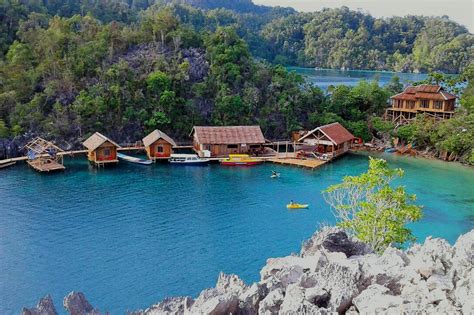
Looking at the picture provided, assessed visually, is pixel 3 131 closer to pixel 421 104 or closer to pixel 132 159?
pixel 132 159

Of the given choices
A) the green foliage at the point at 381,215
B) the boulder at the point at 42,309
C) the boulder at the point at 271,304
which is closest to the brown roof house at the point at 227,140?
the green foliage at the point at 381,215

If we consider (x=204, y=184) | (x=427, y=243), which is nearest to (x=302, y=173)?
(x=204, y=184)

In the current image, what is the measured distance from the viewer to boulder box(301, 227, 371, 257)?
14.3m

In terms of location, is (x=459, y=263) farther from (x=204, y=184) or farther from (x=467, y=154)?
(x=467, y=154)

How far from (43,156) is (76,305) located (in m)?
25.6

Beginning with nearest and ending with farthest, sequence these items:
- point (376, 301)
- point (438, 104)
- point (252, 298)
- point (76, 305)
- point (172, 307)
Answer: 1. point (376, 301)
2. point (252, 298)
3. point (172, 307)
4. point (76, 305)
5. point (438, 104)

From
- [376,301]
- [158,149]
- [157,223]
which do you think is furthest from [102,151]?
[376,301]

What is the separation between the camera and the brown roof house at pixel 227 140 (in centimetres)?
3869

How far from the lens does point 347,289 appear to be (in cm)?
1074

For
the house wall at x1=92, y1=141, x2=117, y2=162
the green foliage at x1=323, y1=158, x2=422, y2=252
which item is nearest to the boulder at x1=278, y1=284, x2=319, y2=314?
the green foliage at x1=323, y1=158, x2=422, y2=252

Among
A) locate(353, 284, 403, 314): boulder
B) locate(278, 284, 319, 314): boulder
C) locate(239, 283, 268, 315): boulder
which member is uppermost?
locate(278, 284, 319, 314): boulder

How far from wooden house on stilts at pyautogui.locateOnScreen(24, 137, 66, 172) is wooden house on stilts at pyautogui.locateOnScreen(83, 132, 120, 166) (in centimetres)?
219

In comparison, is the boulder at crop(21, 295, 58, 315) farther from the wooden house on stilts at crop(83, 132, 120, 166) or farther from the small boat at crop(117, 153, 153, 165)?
the small boat at crop(117, 153, 153, 165)

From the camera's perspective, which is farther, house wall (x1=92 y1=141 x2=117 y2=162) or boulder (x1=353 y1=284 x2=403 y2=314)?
house wall (x1=92 y1=141 x2=117 y2=162)
